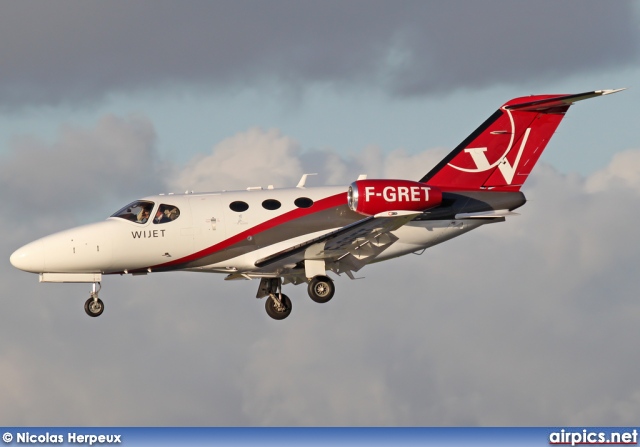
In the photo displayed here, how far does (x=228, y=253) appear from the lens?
4228 centimetres

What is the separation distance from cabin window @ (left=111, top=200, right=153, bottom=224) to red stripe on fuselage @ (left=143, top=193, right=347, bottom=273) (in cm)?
155

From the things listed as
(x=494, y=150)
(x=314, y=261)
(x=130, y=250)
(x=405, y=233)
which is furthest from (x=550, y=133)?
(x=130, y=250)

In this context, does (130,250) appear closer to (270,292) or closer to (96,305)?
(96,305)

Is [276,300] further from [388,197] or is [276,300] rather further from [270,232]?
[388,197]

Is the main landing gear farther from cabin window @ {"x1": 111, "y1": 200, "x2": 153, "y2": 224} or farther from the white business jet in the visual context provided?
cabin window @ {"x1": 111, "y1": 200, "x2": 153, "y2": 224}

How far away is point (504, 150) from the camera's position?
44.5 meters

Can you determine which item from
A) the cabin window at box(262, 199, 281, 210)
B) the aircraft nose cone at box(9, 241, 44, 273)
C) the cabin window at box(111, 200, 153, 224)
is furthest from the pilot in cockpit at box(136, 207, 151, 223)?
the cabin window at box(262, 199, 281, 210)

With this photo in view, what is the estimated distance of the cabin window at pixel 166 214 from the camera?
42.1 meters

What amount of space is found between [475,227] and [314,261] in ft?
17.1

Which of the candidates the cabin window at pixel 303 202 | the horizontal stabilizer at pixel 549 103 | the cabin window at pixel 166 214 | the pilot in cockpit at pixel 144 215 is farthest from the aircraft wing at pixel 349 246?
the horizontal stabilizer at pixel 549 103

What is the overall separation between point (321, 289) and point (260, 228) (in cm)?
260

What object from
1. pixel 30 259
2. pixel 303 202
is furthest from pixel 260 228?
pixel 30 259

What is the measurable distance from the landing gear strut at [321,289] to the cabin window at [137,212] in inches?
211

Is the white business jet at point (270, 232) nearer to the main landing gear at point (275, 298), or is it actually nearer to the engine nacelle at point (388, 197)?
the engine nacelle at point (388, 197)
